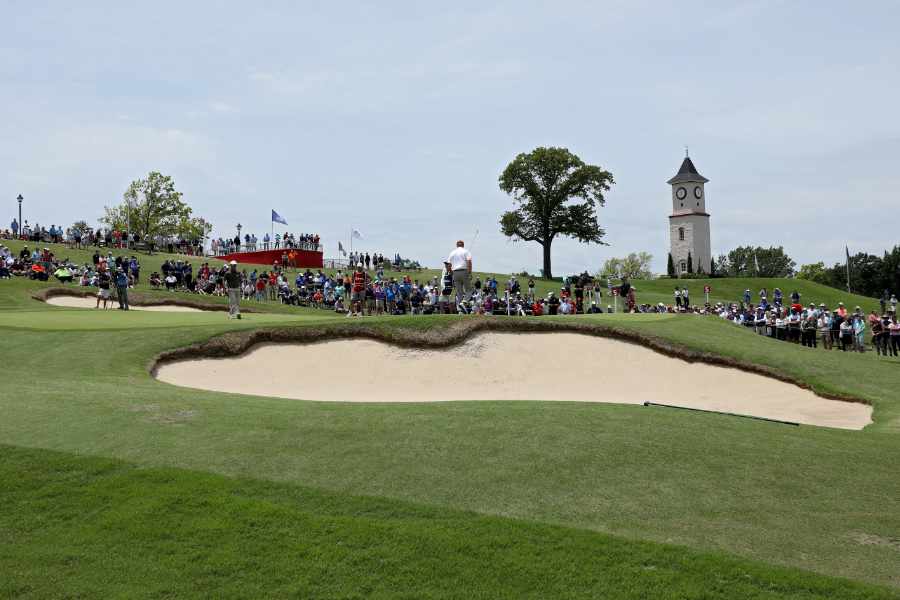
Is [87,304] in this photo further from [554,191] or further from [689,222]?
[689,222]

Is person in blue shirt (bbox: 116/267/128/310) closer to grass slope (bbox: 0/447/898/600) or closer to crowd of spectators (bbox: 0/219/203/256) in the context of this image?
grass slope (bbox: 0/447/898/600)

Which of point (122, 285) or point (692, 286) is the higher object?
point (692, 286)

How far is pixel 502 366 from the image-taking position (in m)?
24.0

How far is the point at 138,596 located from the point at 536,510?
413 centimetres

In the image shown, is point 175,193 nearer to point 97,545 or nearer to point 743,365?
point 743,365

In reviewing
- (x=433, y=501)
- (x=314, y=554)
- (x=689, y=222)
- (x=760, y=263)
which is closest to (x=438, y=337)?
(x=433, y=501)

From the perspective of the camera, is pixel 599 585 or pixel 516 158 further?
pixel 516 158

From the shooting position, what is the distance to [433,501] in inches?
357

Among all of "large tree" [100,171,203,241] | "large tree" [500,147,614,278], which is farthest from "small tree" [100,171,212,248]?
"large tree" [500,147,614,278]

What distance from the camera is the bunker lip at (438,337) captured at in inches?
895

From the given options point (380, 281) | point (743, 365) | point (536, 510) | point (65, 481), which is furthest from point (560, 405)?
point (380, 281)

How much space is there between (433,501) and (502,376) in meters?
14.4

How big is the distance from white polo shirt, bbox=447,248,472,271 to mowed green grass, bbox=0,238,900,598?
1094 cm

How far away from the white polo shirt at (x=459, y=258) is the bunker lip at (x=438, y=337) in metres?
1.99
